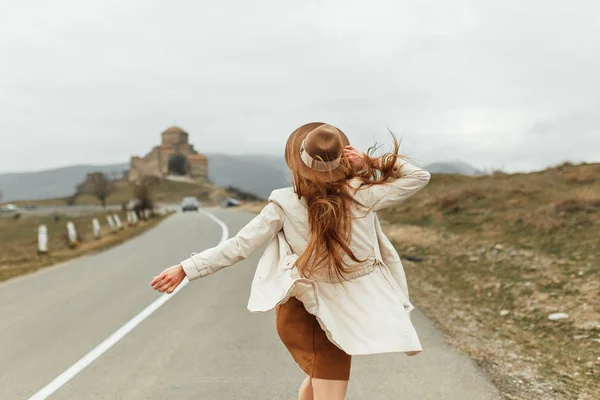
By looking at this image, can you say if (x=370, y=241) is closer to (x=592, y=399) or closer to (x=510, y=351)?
(x=592, y=399)

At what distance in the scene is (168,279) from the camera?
2.51 meters

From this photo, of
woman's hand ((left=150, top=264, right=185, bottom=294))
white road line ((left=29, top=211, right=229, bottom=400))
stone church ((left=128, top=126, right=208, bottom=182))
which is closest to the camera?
woman's hand ((left=150, top=264, right=185, bottom=294))

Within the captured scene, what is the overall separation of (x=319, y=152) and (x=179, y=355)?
3.49 metres

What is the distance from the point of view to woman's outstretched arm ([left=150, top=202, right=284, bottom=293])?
251cm

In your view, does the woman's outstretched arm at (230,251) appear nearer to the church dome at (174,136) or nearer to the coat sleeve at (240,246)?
the coat sleeve at (240,246)

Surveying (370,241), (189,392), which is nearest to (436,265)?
(189,392)

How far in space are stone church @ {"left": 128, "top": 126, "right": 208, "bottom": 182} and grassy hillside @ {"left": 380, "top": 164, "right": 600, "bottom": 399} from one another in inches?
5525

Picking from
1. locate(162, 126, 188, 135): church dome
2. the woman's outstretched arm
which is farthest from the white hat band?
locate(162, 126, 188, 135): church dome

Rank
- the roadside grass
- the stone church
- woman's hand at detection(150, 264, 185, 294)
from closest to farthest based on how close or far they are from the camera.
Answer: woman's hand at detection(150, 264, 185, 294)
the roadside grass
the stone church

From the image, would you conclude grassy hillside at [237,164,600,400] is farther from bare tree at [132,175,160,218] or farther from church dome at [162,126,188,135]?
church dome at [162,126,188,135]

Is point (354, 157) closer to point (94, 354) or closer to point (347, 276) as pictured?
point (347, 276)

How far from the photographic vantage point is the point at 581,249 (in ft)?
27.8

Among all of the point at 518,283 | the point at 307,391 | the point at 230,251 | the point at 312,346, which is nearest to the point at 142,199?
the point at 518,283

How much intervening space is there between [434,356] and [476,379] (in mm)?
692
